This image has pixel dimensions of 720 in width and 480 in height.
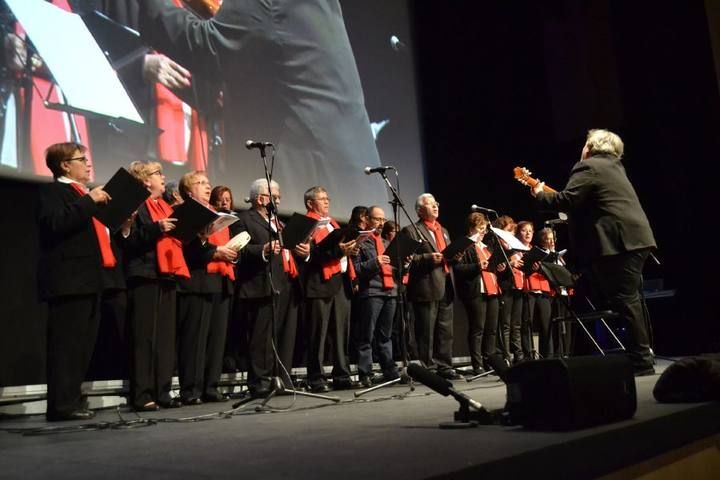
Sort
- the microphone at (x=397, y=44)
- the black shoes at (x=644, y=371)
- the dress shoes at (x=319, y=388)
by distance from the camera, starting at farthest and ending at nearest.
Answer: the microphone at (x=397, y=44) < the dress shoes at (x=319, y=388) < the black shoes at (x=644, y=371)

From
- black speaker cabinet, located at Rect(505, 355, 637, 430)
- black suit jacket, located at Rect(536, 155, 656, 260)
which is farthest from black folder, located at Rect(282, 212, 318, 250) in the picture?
black speaker cabinet, located at Rect(505, 355, 637, 430)

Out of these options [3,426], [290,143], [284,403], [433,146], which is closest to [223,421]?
[284,403]

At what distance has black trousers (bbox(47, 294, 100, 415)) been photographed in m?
3.65

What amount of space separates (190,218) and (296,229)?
2.37 feet

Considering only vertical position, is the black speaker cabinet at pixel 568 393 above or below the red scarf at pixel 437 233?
below

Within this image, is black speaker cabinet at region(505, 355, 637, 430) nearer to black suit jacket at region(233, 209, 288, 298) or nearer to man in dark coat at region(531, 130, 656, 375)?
man in dark coat at region(531, 130, 656, 375)

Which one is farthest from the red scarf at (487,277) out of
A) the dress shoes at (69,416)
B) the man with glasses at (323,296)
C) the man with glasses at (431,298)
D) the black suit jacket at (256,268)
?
the dress shoes at (69,416)

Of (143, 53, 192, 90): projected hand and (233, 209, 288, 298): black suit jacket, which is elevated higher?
(143, 53, 192, 90): projected hand

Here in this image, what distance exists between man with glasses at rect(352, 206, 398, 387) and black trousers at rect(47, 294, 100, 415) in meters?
2.67

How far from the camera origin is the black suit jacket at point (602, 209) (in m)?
4.09

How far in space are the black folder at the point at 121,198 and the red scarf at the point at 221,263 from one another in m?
1.15

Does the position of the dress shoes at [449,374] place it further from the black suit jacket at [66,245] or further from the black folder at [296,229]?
the black suit jacket at [66,245]

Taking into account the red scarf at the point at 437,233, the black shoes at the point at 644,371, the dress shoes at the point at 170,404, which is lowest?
the dress shoes at the point at 170,404

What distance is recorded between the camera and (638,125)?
7863 mm
